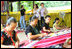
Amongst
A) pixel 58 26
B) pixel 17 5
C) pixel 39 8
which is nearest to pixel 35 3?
pixel 39 8

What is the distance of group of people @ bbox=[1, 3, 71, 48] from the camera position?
5.05 metres

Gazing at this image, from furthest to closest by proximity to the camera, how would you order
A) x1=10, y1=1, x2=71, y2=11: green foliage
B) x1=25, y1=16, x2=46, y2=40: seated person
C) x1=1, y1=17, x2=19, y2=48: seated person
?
x1=10, y1=1, x2=71, y2=11: green foliage, x1=25, y1=16, x2=46, y2=40: seated person, x1=1, y1=17, x2=19, y2=48: seated person

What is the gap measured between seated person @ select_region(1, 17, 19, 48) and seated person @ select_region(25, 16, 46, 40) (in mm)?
377

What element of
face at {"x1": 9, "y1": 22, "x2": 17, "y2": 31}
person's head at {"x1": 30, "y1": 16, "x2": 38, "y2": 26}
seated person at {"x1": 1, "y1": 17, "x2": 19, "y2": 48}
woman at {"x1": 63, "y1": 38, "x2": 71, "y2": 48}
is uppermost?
person's head at {"x1": 30, "y1": 16, "x2": 38, "y2": 26}

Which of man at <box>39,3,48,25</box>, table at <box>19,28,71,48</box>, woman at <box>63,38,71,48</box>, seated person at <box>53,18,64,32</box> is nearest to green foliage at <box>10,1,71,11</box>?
man at <box>39,3,48,25</box>

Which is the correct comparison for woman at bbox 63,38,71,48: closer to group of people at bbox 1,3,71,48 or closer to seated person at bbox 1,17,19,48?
group of people at bbox 1,3,71,48

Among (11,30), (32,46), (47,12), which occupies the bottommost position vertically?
(32,46)

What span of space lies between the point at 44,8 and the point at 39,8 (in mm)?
147

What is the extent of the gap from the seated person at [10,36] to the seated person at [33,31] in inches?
14.8

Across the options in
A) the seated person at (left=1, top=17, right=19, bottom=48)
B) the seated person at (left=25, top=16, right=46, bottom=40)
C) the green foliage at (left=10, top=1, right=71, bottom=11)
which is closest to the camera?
the seated person at (left=1, top=17, right=19, bottom=48)

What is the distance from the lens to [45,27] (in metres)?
5.27

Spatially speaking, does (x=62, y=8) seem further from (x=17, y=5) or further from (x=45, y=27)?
(x=17, y=5)

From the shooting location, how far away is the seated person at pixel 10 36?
502cm

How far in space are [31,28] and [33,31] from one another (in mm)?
105
